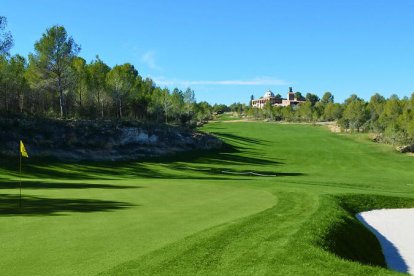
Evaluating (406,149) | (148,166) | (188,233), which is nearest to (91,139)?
(148,166)

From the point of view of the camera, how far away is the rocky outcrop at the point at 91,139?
48.9m

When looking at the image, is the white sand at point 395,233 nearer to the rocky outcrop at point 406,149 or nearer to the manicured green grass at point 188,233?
the manicured green grass at point 188,233

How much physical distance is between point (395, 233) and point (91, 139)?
45.2 meters

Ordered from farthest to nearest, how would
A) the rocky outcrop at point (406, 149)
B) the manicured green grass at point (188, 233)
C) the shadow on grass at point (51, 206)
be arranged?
the rocky outcrop at point (406, 149) → the shadow on grass at point (51, 206) → the manicured green grass at point (188, 233)

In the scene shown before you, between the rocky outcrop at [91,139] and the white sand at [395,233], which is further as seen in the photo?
the rocky outcrop at [91,139]

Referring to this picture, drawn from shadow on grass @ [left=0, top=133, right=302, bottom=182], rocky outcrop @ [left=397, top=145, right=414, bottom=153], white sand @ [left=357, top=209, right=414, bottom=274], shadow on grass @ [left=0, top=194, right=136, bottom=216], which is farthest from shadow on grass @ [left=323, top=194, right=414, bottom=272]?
rocky outcrop @ [left=397, top=145, right=414, bottom=153]

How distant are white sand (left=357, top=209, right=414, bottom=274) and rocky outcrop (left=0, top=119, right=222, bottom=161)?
3826 centimetres

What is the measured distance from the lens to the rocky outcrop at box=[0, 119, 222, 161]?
48906mm

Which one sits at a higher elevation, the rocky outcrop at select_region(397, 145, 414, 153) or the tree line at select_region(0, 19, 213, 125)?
the tree line at select_region(0, 19, 213, 125)

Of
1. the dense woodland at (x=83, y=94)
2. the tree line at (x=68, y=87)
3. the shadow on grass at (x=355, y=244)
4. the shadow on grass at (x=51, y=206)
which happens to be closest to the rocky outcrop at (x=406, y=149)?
the dense woodland at (x=83, y=94)

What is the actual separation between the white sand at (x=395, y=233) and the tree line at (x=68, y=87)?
126 feet

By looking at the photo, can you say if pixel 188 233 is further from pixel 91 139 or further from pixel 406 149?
pixel 406 149

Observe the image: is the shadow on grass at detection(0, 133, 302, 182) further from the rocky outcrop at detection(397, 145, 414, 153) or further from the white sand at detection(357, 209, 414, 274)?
the rocky outcrop at detection(397, 145, 414, 153)

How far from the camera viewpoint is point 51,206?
54.3 ft
